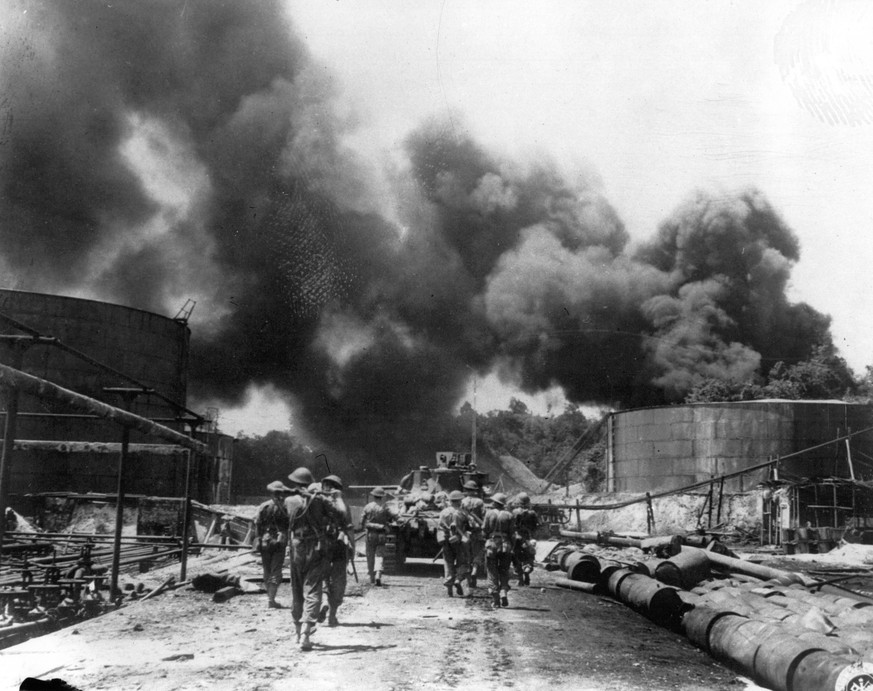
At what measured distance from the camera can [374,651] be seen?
26.6ft

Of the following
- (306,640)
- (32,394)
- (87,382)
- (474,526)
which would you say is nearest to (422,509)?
(474,526)

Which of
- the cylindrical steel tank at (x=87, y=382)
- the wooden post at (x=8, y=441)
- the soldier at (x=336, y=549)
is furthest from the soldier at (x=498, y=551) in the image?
the cylindrical steel tank at (x=87, y=382)

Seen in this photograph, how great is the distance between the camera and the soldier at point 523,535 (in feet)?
48.4

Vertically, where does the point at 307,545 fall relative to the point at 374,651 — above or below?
above

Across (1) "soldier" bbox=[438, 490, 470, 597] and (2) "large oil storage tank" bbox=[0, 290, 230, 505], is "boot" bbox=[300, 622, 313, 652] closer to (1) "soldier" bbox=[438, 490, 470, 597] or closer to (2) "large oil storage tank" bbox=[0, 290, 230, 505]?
(1) "soldier" bbox=[438, 490, 470, 597]

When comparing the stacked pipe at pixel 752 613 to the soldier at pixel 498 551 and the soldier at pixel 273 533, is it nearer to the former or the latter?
the soldier at pixel 498 551

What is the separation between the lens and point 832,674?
6.09m

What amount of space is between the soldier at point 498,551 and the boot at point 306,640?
13.7 feet

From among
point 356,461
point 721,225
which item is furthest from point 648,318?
point 356,461

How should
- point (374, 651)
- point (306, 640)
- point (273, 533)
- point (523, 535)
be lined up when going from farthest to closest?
1. point (523, 535)
2. point (273, 533)
3. point (306, 640)
4. point (374, 651)

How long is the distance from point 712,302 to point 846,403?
8071mm

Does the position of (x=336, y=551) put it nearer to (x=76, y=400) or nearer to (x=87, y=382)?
(x=76, y=400)

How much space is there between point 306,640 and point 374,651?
0.70 meters

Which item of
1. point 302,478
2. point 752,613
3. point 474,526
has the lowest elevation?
point 752,613
